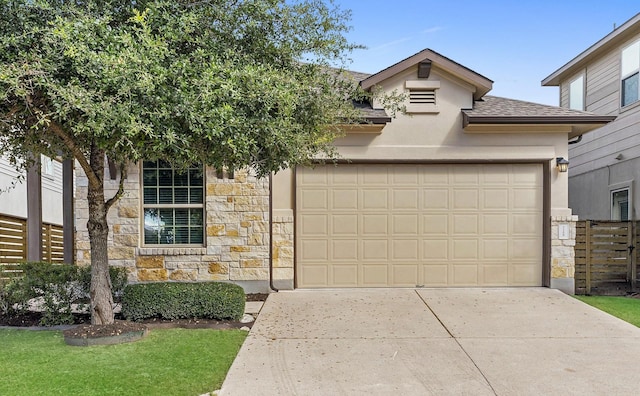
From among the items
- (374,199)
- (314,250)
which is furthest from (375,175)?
(314,250)

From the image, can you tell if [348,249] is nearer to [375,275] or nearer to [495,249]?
[375,275]

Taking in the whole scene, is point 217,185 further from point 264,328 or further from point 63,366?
point 63,366

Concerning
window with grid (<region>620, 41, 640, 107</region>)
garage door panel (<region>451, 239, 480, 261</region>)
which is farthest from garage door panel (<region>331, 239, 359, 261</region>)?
window with grid (<region>620, 41, 640, 107</region>)

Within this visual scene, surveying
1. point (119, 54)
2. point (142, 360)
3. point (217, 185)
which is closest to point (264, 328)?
point (142, 360)

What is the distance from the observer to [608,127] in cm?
1169

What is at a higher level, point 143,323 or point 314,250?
point 314,250

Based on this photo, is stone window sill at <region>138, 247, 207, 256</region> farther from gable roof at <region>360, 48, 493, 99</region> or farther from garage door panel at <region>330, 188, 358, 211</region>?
gable roof at <region>360, 48, 493, 99</region>

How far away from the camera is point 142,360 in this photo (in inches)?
182

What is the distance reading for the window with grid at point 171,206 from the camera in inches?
333

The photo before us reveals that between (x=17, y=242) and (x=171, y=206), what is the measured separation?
5409 millimetres

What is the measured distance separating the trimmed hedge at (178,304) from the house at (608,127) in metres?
7.78

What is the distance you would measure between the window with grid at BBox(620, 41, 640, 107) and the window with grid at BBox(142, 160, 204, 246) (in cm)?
1013

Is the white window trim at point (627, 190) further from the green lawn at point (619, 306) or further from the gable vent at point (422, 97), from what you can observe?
the gable vent at point (422, 97)

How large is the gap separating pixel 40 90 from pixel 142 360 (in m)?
2.82
